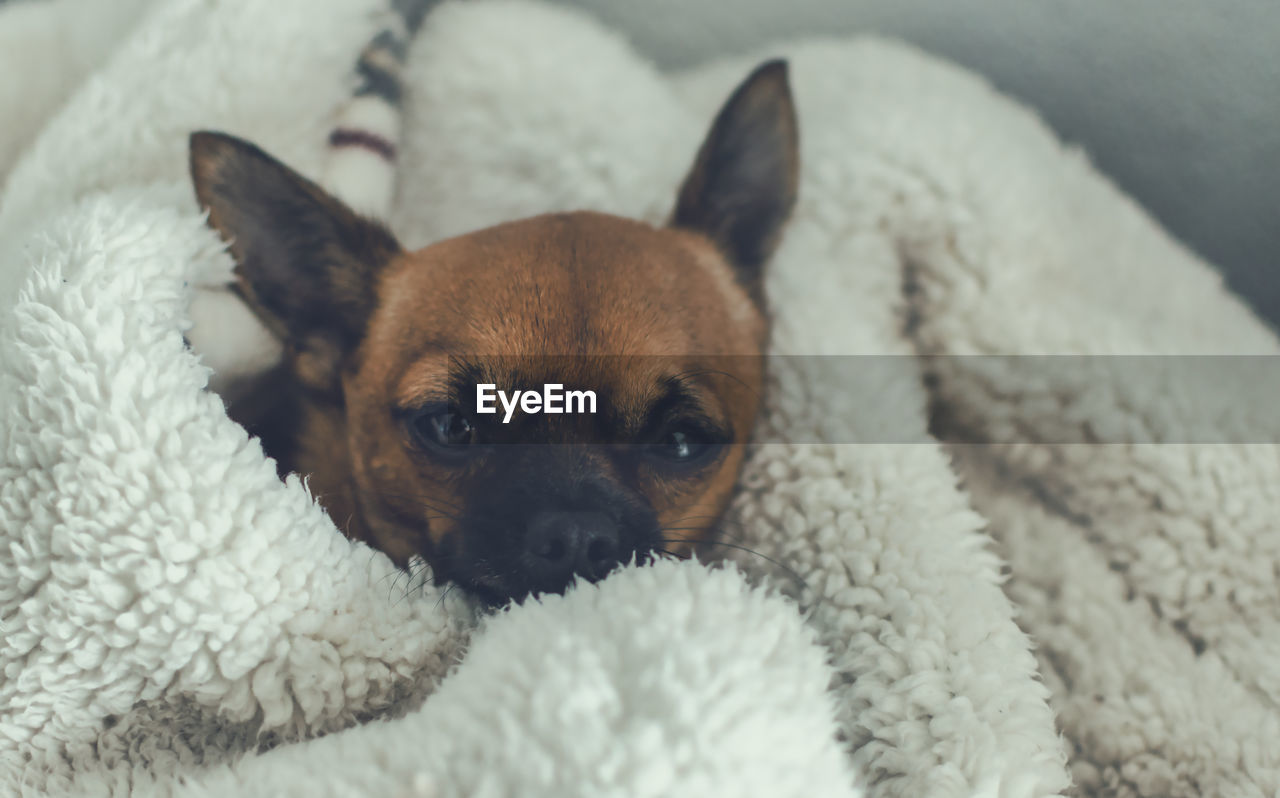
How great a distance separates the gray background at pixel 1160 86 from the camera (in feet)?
4.23

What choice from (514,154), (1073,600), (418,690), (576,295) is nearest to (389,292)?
(576,295)

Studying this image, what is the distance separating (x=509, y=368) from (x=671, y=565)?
0.29 m

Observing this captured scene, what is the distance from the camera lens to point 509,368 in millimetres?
888

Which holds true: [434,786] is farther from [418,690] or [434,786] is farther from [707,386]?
[707,386]

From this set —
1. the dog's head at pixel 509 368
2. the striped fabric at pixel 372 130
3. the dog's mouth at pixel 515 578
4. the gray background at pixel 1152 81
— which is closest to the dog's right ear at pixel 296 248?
the dog's head at pixel 509 368

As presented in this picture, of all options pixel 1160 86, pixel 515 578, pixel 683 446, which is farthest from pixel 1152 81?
pixel 515 578

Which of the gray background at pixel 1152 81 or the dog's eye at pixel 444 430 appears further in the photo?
the gray background at pixel 1152 81

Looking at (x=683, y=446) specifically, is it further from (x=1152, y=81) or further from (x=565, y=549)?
(x=1152, y=81)

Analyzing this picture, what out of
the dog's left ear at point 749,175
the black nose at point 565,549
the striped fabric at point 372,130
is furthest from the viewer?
the striped fabric at point 372,130

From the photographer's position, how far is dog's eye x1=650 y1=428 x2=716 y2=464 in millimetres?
960

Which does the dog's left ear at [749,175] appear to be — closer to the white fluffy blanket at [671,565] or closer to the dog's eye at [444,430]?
the white fluffy blanket at [671,565]

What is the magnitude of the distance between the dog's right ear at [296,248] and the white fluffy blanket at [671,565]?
0.05 meters

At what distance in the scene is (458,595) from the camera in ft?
2.81

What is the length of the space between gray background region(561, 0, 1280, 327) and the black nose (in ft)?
3.90
